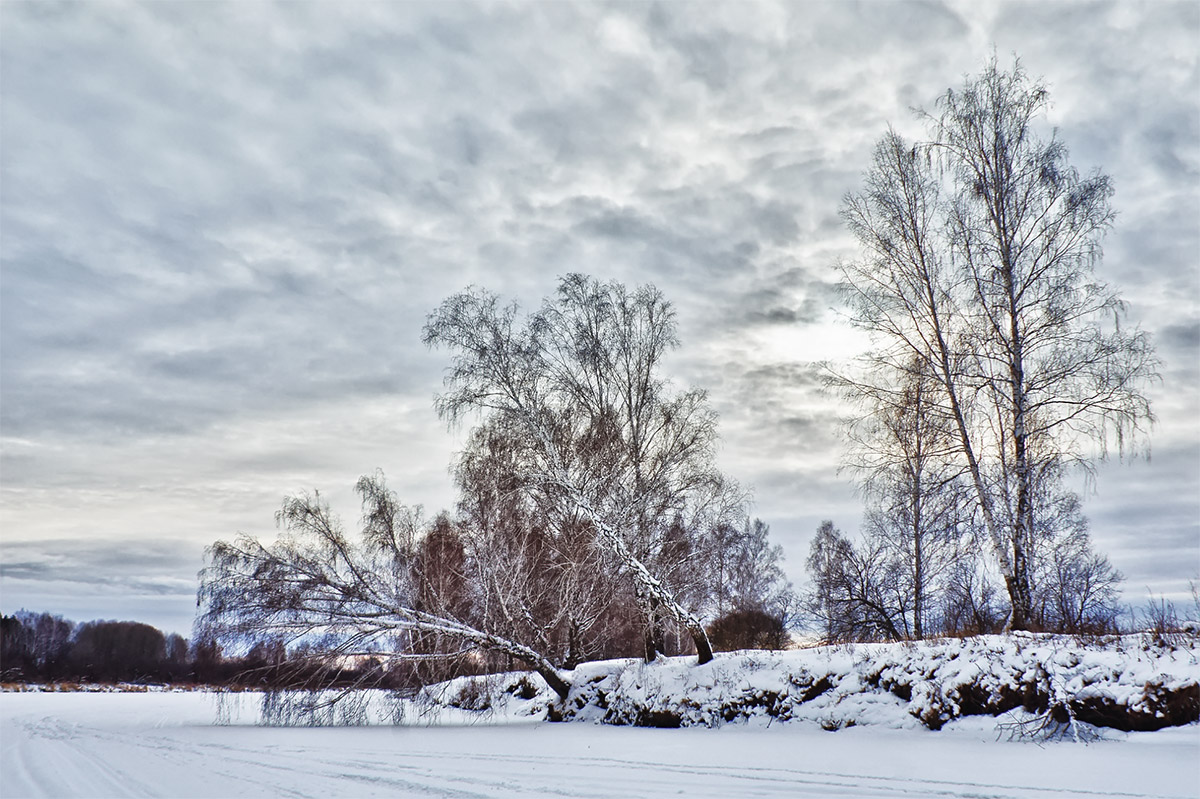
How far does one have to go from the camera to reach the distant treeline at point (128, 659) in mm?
13109

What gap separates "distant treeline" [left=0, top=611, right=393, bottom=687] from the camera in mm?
13109

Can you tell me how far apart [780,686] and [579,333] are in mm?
8312

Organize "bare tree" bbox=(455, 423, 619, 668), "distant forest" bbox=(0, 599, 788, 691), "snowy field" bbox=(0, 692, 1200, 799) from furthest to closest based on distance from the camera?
"bare tree" bbox=(455, 423, 619, 668), "distant forest" bbox=(0, 599, 788, 691), "snowy field" bbox=(0, 692, 1200, 799)

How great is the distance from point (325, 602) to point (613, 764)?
308 inches

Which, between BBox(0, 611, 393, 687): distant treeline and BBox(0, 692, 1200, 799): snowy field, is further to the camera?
BBox(0, 611, 393, 687): distant treeline

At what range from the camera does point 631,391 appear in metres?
→ 16.3

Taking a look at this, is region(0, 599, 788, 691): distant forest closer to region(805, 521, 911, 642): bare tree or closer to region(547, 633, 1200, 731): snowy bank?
region(805, 521, 911, 642): bare tree

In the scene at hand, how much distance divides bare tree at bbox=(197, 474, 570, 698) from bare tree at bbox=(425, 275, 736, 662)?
2.67 m

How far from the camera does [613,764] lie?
25.0 feet

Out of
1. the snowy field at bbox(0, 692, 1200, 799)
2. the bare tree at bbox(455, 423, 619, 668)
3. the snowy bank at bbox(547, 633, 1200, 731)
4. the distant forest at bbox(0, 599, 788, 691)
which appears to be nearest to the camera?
the snowy field at bbox(0, 692, 1200, 799)

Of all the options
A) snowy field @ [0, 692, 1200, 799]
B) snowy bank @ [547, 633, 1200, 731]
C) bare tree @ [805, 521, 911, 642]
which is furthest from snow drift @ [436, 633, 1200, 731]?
bare tree @ [805, 521, 911, 642]

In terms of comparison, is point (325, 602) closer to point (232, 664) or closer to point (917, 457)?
point (232, 664)

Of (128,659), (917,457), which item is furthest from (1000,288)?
(128,659)

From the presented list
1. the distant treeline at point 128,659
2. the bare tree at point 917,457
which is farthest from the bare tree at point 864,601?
the distant treeline at point 128,659
